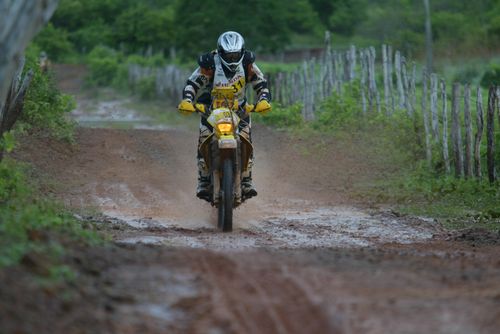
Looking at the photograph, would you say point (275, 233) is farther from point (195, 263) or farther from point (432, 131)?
point (432, 131)

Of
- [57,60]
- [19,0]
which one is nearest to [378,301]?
[19,0]

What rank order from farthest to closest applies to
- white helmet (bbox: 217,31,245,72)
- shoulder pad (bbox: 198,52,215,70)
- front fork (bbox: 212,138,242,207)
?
1. shoulder pad (bbox: 198,52,215,70)
2. white helmet (bbox: 217,31,245,72)
3. front fork (bbox: 212,138,242,207)

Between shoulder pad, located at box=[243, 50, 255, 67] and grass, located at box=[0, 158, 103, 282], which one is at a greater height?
shoulder pad, located at box=[243, 50, 255, 67]

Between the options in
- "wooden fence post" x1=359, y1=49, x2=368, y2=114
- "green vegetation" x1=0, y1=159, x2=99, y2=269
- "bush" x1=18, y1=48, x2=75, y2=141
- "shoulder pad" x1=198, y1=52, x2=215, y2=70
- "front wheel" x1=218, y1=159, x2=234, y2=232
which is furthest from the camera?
"wooden fence post" x1=359, y1=49, x2=368, y2=114

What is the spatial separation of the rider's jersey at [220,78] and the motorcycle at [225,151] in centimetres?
11

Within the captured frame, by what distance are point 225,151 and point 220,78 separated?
97 cm

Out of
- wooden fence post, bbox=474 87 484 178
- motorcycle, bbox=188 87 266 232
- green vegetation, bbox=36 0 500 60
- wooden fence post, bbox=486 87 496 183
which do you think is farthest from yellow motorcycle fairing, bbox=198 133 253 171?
green vegetation, bbox=36 0 500 60

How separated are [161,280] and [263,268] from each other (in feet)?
2.66

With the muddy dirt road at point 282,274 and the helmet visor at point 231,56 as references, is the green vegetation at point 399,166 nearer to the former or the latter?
the muddy dirt road at point 282,274

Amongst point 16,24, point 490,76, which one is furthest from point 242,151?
point 490,76

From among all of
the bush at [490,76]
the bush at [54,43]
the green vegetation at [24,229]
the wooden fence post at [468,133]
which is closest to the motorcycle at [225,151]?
the green vegetation at [24,229]

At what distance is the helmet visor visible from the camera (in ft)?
38.0

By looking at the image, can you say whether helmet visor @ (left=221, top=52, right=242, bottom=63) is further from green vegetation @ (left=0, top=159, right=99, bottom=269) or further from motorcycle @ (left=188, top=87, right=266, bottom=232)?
green vegetation @ (left=0, top=159, right=99, bottom=269)

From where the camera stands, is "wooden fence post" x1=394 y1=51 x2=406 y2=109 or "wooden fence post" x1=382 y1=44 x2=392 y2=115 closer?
"wooden fence post" x1=394 y1=51 x2=406 y2=109
